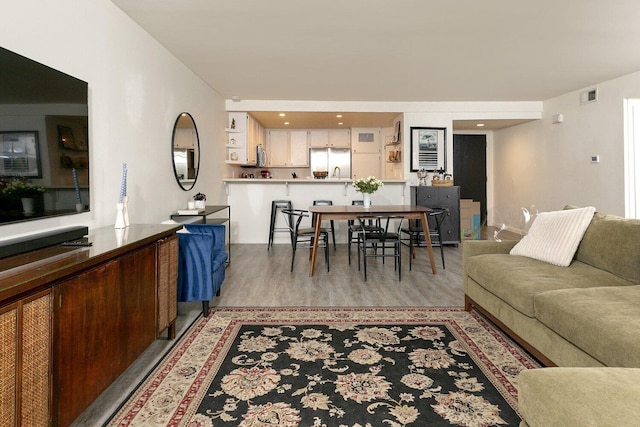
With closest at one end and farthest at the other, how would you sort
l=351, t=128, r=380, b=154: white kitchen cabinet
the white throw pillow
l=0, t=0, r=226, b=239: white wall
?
l=0, t=0, r=226, b=239: white wall
the white throw pillow
l=351, t=128, r=380, b=154: white kitchen cabinet

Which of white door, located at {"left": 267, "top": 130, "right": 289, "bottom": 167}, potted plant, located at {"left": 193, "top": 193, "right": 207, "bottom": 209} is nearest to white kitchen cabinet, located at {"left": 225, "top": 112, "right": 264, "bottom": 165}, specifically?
white door, located at {"left": 267, "top": 130, "right": 289, "bottom": 167}

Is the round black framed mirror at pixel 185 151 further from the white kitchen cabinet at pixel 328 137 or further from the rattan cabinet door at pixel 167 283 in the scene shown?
the white kitchen cabinet at pixel 328 137

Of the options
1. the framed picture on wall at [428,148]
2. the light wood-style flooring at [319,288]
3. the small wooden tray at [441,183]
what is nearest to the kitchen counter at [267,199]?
the small wooden tray at [441,183]

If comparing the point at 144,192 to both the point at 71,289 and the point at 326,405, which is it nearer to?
the point at 71,289

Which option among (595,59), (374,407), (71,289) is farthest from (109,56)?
(595,59)

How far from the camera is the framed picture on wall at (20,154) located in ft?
5.52

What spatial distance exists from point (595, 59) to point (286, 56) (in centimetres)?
361

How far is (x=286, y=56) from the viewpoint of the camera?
4285mm

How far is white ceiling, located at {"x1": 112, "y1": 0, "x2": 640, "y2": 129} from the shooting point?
3133mm

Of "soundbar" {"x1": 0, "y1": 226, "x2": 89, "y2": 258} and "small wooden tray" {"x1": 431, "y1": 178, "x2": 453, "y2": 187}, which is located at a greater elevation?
"small wooden tray" {"x1": 431, "y1": 178, "x2": 453, "y2": 187}

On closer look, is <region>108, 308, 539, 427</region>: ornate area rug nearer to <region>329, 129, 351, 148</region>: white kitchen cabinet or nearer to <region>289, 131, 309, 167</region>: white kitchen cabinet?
<region>289, 131, 309, 167</region>: white kitchen cabinet

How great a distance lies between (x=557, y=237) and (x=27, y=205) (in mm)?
3286

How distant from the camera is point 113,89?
9.84 ft

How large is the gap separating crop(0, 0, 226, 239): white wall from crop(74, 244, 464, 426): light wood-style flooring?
3.25 ft
